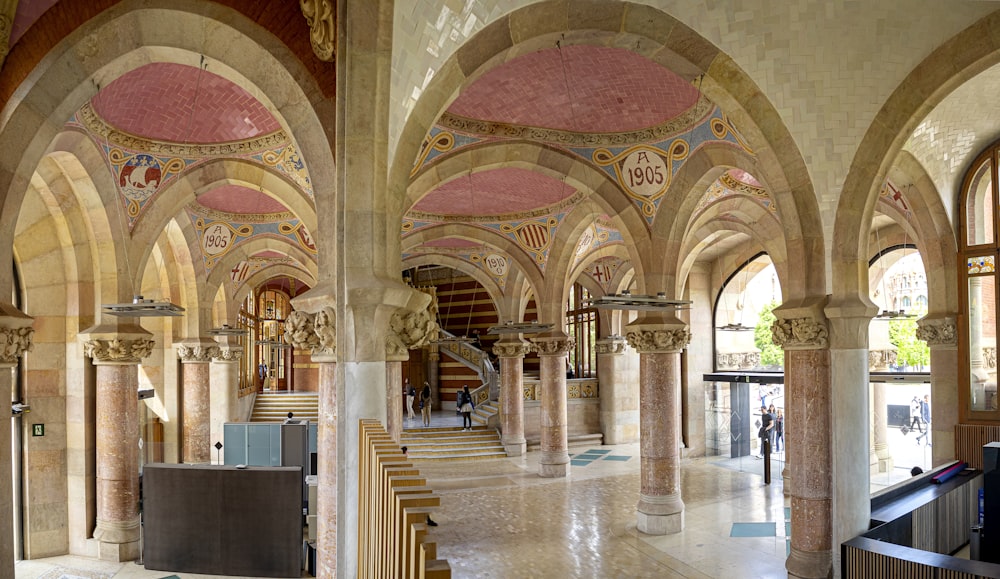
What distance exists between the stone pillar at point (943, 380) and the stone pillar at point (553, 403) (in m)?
6.90

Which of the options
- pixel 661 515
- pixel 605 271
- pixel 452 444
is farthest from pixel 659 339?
pixel 605 271

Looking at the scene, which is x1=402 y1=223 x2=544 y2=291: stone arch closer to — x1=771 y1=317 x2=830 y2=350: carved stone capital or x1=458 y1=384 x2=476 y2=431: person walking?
x1=458 y1=384 x2=476 y2=431: person walking

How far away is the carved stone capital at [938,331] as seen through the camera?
10094mm

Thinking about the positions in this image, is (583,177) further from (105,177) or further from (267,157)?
(105,177)

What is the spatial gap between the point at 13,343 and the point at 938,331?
1150 centimetres

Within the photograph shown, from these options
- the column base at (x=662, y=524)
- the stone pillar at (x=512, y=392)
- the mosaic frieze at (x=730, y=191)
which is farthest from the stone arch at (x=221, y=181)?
the stone pillar at (x=512, y=392)

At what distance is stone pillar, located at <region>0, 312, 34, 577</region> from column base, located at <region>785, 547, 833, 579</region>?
688 cm

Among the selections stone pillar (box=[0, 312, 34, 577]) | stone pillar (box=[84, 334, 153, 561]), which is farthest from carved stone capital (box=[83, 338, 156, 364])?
stone pillar (box=[0, 312, 34, 577])

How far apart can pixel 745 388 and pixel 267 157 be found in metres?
13.6

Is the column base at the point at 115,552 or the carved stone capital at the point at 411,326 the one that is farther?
the column base at the point at 115,552

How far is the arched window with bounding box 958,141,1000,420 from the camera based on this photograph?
9.87m

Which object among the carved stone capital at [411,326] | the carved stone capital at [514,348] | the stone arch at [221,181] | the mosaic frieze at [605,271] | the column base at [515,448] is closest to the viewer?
the carved stone capital at [411,326]

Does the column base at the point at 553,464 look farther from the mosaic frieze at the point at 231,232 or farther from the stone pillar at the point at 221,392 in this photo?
the stone pillar at the point at 221,392

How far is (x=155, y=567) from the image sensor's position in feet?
27.7
